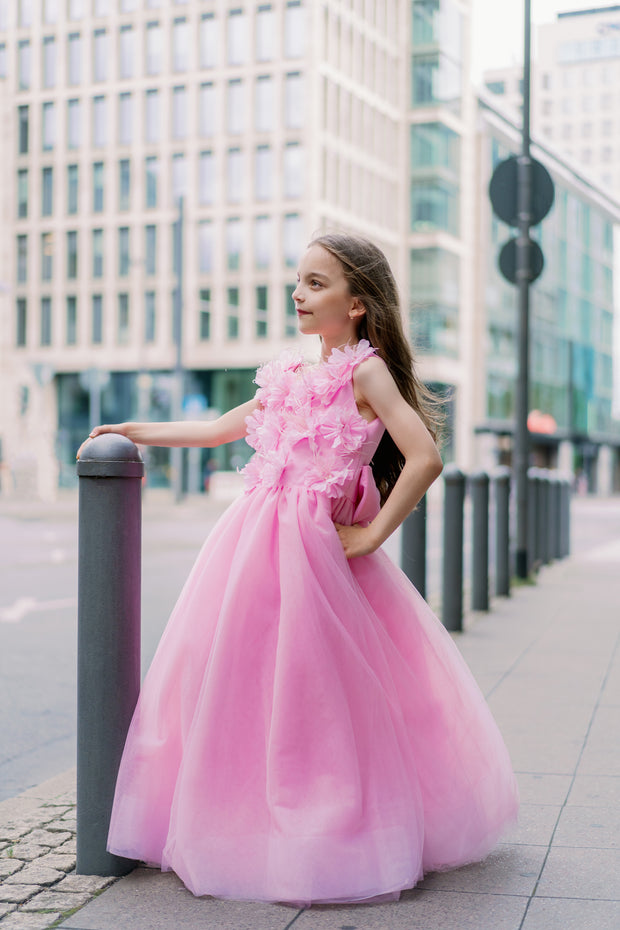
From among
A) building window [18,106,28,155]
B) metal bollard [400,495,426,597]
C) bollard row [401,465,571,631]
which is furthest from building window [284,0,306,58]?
metal bollard [400,495,426,597]

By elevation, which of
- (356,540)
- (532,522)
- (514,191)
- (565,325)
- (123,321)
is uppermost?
(565,325)

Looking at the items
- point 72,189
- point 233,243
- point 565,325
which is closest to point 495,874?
point 233,243

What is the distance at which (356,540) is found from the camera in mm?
3109

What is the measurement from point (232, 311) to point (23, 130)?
A: 1372 cm

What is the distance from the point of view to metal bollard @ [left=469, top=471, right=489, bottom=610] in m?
9.02

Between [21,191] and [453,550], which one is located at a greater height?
[21,191]

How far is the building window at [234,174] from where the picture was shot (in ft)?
168

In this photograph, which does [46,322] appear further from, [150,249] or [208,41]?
[208,41]

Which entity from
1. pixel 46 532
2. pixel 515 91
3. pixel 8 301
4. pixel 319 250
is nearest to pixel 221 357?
pixel 8 301

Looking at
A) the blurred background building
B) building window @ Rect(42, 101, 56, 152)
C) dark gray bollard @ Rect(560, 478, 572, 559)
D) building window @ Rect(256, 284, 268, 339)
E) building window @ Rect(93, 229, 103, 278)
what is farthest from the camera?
building window @ Rect(42, 101, 56, 152)

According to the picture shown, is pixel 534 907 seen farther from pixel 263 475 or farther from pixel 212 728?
pixel 263 475

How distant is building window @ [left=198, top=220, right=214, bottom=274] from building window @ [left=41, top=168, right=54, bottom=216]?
282 inches

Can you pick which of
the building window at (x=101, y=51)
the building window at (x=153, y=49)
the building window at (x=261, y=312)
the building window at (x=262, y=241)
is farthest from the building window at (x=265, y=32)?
the building window at (x=261, y=312)

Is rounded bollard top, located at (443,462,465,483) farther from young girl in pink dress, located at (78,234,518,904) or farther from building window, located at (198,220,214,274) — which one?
building window, located at (198,220,214,274)
